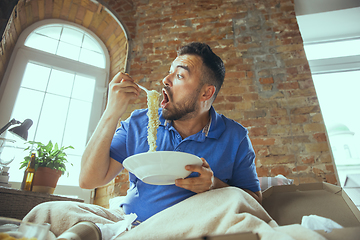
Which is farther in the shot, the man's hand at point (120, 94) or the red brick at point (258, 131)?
the red brick at point (258, 131)

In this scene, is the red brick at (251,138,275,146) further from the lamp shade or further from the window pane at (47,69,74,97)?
the window pane at (47,69,74,97)

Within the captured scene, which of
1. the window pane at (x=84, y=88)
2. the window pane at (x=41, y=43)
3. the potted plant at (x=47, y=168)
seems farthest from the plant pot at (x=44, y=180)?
the window pane at (x=41, y=43)

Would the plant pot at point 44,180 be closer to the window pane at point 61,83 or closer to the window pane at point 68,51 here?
the window pane at point 61,83

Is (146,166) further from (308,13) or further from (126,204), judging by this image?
(308,13)

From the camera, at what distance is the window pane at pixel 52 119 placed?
8.18ft

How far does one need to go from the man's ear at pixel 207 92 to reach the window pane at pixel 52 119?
1783 mm

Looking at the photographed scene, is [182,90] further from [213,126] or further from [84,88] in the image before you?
[84,88]

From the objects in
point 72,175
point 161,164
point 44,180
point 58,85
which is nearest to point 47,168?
point 44,180

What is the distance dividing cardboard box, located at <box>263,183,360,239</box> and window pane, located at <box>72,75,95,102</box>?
2.29 metres

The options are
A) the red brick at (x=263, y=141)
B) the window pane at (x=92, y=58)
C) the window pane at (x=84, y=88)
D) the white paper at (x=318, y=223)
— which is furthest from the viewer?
the window pane at (x=92, y=58)

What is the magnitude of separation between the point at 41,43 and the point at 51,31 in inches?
9.0

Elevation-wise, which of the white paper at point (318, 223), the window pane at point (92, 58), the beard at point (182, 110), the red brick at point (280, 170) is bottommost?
the white paper at point (318, 223)

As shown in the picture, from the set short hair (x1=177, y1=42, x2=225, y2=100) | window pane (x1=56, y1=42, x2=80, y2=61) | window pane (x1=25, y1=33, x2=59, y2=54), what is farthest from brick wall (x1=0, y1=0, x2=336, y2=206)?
short hair (x1=177, y1=42, x2=225, y2=100)

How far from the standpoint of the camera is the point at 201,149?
4.09 feet
